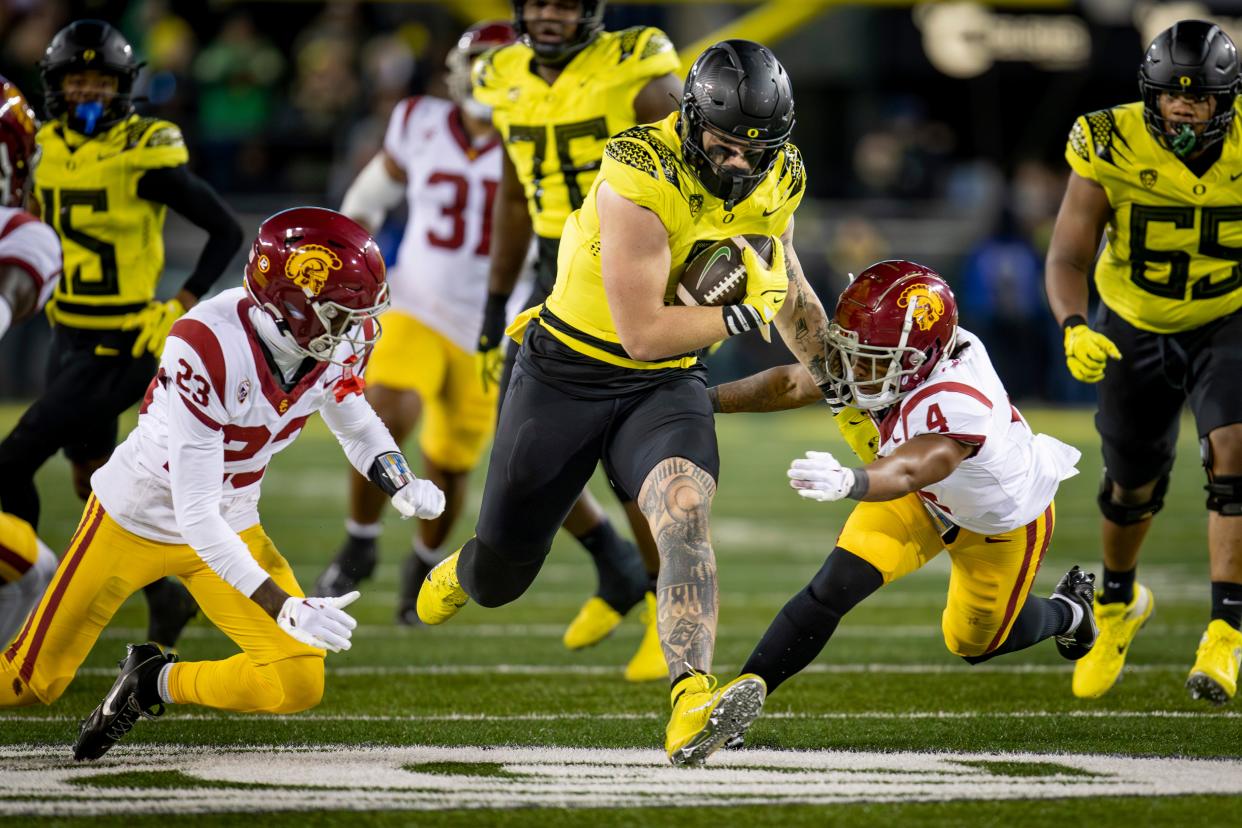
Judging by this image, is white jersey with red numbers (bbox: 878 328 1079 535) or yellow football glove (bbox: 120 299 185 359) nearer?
white jersey with red numbers (bbox: 878 328 1079 535)

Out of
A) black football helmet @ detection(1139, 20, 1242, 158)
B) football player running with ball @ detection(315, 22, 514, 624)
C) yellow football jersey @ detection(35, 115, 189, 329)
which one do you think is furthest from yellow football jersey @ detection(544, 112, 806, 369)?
football player running with ball @ detection(315, 22, 514, 624)

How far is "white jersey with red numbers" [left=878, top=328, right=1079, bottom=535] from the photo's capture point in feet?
13.3

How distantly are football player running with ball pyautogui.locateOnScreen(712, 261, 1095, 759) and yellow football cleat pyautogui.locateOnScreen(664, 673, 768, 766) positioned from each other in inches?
17.6

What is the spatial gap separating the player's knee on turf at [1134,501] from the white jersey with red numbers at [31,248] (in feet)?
10.2

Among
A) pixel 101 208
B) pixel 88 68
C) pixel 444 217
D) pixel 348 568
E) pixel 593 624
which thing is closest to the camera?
pixel 88 68

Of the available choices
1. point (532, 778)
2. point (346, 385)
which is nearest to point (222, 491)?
point (346, 385)

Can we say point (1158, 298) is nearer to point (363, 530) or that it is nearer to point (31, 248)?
point (363, 530)

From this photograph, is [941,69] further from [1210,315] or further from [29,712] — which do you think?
[29,712]

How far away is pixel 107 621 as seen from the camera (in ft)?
13.3

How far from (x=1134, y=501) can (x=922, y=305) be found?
1517 mm

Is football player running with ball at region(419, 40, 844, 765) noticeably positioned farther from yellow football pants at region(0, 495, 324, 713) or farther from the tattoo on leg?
yellow football pants at region(0, 495, 324, 713)

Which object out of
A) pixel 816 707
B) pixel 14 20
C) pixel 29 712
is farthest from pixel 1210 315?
pixel 14 20

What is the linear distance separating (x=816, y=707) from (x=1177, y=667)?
4.50 feet

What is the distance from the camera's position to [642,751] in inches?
159
